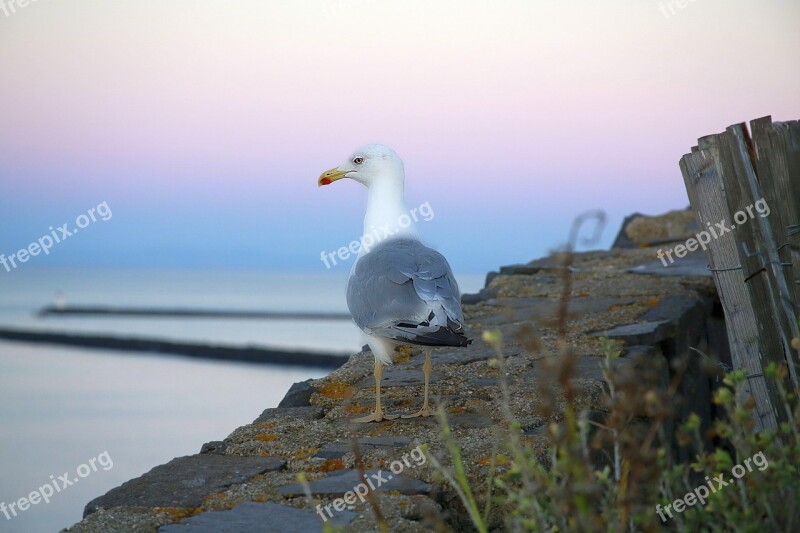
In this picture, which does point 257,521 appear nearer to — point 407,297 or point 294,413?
point 407,297

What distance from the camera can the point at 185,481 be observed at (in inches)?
110

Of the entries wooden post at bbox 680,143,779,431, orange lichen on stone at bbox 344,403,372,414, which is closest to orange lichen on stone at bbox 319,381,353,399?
orange lichen on stone at bbox 344,403,372,414

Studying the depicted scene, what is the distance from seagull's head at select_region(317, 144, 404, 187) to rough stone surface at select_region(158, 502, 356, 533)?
2.00 m

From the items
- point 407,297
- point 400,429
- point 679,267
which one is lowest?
point 400,429

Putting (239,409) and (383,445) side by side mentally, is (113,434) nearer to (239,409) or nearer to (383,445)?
(239,409)

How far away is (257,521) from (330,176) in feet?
7.44

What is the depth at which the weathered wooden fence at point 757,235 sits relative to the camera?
126 inches

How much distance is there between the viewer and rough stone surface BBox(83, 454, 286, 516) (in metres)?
2.63

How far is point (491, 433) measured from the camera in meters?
3.11

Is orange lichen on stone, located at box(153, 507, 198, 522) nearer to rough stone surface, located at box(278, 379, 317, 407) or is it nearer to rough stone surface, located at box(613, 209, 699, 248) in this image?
rough stone surface, located at box(278, 379, 317, 407)

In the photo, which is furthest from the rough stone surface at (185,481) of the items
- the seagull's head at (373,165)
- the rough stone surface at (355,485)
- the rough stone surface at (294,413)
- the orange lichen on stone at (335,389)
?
the seagull's head at (373,165)

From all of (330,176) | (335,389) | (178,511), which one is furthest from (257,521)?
(330,176)

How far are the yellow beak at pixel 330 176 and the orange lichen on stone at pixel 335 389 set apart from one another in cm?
100

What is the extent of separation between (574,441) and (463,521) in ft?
3.59
